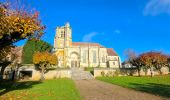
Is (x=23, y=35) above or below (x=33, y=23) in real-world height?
below

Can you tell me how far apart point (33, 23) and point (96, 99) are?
6.89m

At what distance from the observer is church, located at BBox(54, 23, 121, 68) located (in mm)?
71750

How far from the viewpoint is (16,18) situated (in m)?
12.3

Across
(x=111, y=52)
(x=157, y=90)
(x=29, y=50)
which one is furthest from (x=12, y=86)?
(x=111, y=52)

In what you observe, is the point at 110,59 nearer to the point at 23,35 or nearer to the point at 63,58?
the point at 63,58

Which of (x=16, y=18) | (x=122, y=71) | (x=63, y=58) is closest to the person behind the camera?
(x=16, y=18)

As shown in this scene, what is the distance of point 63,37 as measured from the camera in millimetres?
76125

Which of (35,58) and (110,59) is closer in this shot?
(35,58)

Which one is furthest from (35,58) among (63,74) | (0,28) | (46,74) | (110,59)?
(110,59)

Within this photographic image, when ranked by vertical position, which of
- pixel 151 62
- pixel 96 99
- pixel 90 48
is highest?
pixel 90 48

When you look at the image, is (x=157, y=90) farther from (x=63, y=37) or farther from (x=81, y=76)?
(x=63, y=37)

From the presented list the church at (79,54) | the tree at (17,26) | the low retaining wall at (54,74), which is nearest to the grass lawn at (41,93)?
the tree at (17,26)

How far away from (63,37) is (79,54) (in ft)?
33.5

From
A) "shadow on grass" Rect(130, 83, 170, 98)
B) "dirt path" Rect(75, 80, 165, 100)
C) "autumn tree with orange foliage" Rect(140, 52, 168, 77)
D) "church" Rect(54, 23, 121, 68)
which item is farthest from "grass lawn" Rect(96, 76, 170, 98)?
"church" Rect(54, 23, 121, 68)
